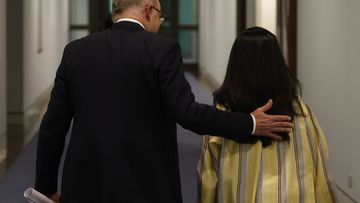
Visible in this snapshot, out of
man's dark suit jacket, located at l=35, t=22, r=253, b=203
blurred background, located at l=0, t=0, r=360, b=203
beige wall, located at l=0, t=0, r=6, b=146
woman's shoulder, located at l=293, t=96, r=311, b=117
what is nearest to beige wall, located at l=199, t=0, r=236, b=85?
blurred background, located at l=0, t=0, r=360, b=203

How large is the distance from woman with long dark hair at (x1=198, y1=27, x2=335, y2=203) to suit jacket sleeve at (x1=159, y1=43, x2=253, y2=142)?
0.08m

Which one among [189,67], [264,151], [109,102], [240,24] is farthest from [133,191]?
[189,67]

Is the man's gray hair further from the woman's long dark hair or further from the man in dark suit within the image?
the woman's long dark hair

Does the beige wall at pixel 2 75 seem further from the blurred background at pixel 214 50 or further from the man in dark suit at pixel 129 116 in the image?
the man in dark suit at pixel 129 116

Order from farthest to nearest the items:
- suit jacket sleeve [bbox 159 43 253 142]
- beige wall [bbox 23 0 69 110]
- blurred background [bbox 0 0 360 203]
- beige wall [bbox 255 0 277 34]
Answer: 1. beige wall [bbox 255 0 277 34]
2. beige wall [bbox 23 0 69 110]
3. blurred background [bbox 0 0 360 203]
4. suit jacket sleeve [bbox 159 43 253 142]

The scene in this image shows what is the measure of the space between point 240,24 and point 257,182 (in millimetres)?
9547

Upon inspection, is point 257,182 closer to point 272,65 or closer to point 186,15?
point 272,65

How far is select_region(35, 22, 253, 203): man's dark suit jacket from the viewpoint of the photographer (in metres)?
2.41

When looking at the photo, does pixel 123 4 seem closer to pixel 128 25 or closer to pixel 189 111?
pixel 128 25

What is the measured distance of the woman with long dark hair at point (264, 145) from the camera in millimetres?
2520

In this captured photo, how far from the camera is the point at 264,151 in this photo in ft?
→ 8.33

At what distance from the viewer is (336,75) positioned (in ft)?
18.7

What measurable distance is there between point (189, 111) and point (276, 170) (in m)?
0.38

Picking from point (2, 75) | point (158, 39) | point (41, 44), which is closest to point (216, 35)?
point (41, 44)
